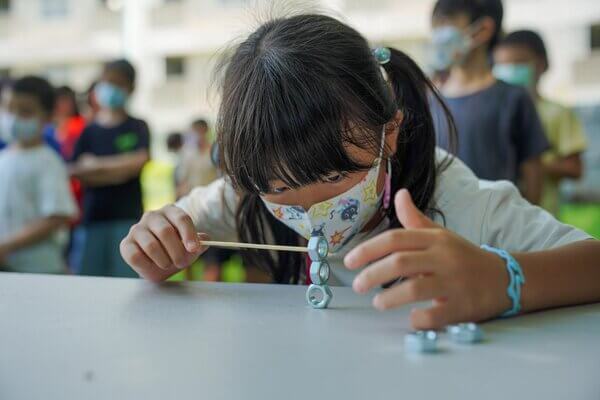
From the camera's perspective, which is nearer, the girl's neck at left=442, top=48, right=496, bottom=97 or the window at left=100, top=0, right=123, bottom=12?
the girl's neck at left=442, top=48, right=496, bottom=97

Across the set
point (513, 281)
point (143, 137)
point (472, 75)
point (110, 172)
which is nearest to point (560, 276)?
point (513, 281)

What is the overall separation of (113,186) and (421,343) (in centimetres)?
238

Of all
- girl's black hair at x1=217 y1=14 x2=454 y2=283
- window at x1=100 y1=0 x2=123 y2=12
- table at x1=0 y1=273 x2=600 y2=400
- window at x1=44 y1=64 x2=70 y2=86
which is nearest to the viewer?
table at x1=0 y1=273 x2=600 y2=400

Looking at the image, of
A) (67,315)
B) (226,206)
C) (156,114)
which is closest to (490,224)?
(226,206)

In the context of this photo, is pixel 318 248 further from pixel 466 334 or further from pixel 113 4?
pixel 113 4

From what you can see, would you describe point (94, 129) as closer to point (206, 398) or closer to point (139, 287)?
point (139, 287)

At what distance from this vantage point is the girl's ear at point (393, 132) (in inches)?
39.0

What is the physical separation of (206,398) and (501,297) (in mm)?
344

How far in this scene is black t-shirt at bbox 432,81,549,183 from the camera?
1.98 metres

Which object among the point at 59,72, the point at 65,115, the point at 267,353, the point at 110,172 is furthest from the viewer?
the point at 59,72

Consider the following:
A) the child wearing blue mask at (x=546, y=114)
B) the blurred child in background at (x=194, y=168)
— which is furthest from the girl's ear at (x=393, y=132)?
the blurred child in background at (x=194, y=168)

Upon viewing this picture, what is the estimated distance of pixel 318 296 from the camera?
771 mm

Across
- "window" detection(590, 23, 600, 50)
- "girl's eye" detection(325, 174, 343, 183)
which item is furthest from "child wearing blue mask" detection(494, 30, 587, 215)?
"window" detection(590, 23, 600, 50)

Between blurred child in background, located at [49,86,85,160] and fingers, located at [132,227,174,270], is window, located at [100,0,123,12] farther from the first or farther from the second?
fingers, located at [132,227,174,270]
